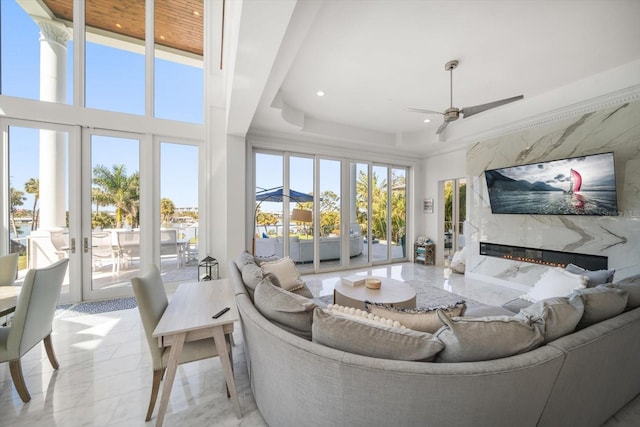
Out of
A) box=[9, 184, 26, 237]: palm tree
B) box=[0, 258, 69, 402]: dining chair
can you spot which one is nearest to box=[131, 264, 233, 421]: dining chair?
box=[0, 258, 69, 402]: dining chair

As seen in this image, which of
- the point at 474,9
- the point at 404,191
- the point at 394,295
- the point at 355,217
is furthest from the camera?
the point at 404,191

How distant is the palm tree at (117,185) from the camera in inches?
147

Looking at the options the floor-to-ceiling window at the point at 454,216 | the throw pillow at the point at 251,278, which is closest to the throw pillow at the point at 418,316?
the throw pillow at the point at 251,278

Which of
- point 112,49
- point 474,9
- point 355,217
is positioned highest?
point 112,49

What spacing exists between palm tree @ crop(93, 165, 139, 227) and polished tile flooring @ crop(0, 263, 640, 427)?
67.5 inches

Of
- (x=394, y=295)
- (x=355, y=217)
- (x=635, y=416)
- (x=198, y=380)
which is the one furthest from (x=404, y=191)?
(x=198, y=380)

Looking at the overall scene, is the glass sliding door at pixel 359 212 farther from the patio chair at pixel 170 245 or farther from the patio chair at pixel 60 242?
the patio chair at pixel 60 242

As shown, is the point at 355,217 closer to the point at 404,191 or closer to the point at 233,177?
the point at 404,191

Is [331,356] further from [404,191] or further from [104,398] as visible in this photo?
[404,191]

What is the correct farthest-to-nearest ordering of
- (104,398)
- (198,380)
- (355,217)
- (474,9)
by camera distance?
(355,217) < (474,9) < (198,380) < (104,398)

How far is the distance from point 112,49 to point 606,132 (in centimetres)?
744

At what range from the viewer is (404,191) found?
6785 millimetres

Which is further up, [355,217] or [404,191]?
[404,191]

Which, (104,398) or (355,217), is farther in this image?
(355,217)
